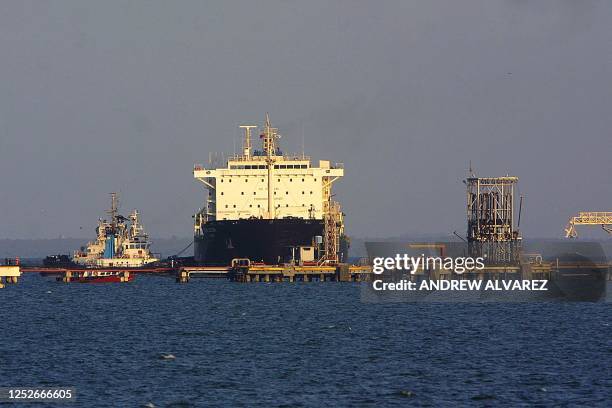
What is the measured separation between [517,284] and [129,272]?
113 feet

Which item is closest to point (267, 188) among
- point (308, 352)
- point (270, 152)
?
point (270, 152)

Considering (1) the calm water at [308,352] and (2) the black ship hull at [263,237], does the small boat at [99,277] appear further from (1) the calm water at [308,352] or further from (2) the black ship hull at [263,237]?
(1) the calm water at [308,352]

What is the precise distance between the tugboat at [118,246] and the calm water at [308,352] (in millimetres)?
36645

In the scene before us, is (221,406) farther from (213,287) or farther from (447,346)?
(213,287)

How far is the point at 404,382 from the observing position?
45344 mm

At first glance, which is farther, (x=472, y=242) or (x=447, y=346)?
(x=472, y=242)

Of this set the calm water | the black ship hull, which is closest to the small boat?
the black ship hull

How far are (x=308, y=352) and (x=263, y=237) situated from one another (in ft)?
168

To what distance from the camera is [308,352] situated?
53812 mm

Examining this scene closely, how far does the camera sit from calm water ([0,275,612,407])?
141 ft

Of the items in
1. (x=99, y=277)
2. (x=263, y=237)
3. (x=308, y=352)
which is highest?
(x=263, y=237)

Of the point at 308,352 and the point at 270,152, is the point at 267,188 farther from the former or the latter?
the point at 308,352

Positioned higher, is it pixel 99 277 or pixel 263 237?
pixel 263 237

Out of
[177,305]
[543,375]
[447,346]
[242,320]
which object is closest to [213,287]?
[177,305]
